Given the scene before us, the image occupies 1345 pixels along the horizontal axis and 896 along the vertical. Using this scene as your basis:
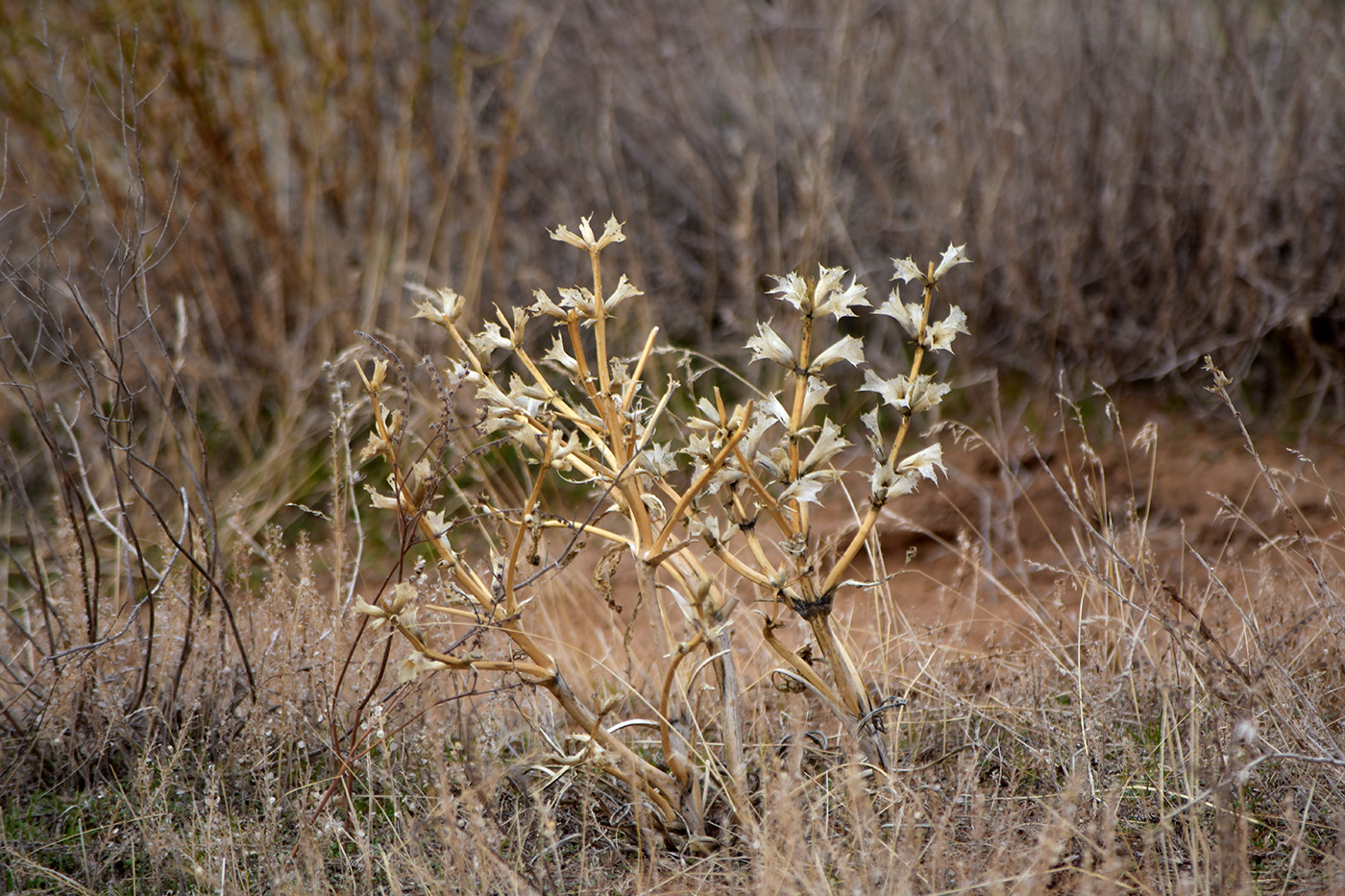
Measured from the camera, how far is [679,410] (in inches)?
157

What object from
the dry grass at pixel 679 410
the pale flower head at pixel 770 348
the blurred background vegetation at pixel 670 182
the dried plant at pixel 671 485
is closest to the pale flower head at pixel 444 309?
the dried plant at pixel 671 485

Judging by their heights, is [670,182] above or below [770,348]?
below

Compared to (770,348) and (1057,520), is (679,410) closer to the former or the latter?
(1057,520)

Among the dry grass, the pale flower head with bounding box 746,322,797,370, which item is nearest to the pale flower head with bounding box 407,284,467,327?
the pale flower head with bounding box 746,322,797,370

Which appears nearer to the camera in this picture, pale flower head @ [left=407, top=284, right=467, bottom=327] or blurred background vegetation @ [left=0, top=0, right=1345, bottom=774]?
pale flower head @ [left=407, top=284, right=467, bottom=327]

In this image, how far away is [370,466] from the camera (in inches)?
168

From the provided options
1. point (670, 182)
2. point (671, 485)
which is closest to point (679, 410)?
point (670, 182)

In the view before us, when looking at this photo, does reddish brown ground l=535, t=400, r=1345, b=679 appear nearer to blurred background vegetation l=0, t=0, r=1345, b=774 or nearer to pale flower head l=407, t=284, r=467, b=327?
blurred background vegetation l=0, t=0, r=1345, b=774

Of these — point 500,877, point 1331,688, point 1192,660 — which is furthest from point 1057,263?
point 500,877

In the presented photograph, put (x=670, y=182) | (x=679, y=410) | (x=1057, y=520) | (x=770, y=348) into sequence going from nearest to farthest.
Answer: (x=770, y=348) → (x=1057, y=520) → (x=679, y=410) → (x=670, y=182)

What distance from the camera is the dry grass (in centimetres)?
166

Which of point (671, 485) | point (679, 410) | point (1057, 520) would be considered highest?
point (671, 485)

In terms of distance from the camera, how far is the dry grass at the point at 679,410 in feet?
5.45

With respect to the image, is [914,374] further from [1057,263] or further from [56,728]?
[1057,263]
